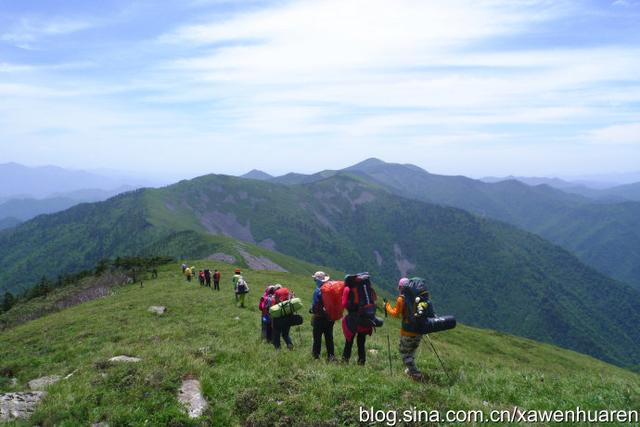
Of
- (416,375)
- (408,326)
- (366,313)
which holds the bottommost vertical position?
(416,375)

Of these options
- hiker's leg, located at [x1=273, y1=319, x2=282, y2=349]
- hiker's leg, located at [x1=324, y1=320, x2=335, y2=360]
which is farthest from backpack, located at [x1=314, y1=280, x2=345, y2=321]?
hiker's leg, located at [x1=273, y1=319, x2=282, y2=349]

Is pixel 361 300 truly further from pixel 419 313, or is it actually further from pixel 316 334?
pixel 316 334

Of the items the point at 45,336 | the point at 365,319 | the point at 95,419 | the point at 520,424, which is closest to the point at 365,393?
the point at 365,319

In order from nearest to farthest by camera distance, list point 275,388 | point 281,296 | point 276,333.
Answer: point 275,388 → point 276,333 → point 281,296

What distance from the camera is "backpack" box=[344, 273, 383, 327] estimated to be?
1200cm

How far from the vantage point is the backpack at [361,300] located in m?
12.0

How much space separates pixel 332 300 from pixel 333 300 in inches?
1.3

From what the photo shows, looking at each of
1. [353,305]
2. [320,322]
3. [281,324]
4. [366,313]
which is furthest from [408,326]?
[281,324]

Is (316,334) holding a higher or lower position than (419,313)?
lower

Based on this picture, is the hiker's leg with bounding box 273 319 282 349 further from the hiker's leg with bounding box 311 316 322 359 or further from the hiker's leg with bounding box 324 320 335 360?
the hiker's leg with bounding box 324 320 335 360

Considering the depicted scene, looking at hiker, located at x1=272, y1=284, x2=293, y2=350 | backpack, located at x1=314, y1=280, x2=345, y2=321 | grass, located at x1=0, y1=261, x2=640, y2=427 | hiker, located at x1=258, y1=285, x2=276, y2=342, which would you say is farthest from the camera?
hiker, located at x1=258, y1=285, x2=276, y2=342

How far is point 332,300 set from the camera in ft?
41.3

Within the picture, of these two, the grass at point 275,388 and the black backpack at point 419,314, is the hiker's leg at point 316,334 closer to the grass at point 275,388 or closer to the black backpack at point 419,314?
the grass at point 275,388

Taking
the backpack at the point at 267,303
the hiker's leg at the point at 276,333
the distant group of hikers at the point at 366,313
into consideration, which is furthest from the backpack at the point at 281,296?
the distant group of hikers at the point at 366,313
